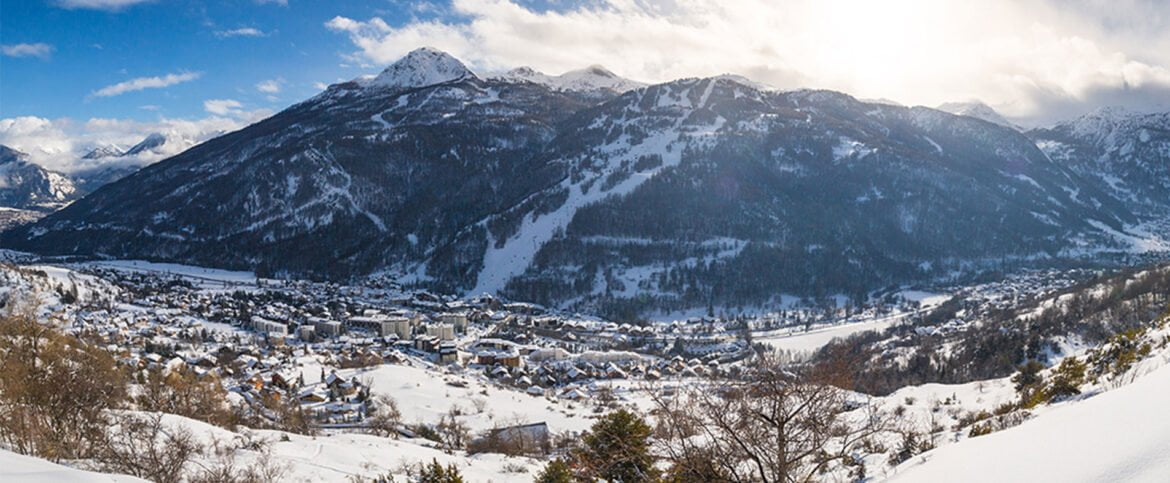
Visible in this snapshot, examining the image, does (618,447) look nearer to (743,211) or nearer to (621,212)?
(621,212)

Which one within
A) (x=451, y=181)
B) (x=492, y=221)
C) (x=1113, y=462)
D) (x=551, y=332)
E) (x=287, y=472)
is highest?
(x=451, y=181)

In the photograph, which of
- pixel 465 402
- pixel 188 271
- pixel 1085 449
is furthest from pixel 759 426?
pixel 188 271

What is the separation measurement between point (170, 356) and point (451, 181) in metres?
128

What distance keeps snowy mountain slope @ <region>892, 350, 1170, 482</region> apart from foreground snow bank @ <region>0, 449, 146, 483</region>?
704 centimetres

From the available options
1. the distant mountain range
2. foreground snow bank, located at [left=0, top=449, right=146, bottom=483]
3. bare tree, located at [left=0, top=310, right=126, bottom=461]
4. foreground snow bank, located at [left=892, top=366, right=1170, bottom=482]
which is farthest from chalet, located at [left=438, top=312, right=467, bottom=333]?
foreground snow bank, located at [left=892, top=366, right=1170, bottom=482]

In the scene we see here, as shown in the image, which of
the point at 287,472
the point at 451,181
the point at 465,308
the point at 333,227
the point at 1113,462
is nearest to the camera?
the point at 1113,462

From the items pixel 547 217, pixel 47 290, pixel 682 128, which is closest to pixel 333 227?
pixel 547 217

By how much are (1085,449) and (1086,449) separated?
0.04 ft

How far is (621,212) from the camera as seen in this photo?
438 feet

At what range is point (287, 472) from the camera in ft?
57.1

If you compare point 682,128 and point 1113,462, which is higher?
point 682,128

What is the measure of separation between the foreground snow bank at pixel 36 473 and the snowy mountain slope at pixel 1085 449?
704 centimetres

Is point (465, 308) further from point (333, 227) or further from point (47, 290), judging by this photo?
point (333, 227)

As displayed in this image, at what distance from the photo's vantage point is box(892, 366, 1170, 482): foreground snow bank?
3254mm
